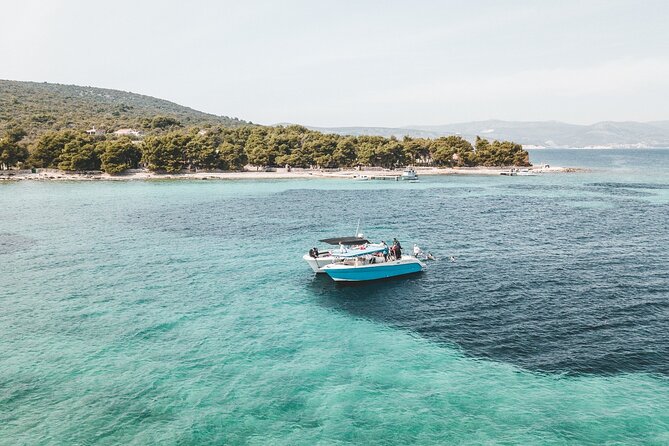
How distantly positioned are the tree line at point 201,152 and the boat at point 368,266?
124324 millimetres

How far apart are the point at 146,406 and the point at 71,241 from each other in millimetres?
48631

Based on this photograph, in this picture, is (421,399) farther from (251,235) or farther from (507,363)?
(251,235)

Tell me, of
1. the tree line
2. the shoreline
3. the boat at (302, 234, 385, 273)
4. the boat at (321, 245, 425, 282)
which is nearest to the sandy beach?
the shoreline

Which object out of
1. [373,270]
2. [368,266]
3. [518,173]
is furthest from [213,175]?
[368,266]

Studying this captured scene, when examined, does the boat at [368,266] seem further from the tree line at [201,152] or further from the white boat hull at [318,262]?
the tree line at [201,152]

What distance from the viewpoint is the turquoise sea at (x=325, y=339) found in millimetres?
24688

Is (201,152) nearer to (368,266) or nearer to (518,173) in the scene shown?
(518,173)

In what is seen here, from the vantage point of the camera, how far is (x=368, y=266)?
49.0 m

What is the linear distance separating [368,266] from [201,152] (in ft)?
426

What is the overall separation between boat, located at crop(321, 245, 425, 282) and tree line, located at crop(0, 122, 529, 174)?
124m

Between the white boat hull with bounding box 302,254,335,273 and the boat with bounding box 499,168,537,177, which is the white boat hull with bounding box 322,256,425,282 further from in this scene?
the boat with bounding box 499,168,537,177

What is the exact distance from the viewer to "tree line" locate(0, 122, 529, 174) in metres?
155

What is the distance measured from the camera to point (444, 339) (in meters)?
34.6

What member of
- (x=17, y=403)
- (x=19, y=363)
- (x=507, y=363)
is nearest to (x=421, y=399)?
(x=507, y=363)
